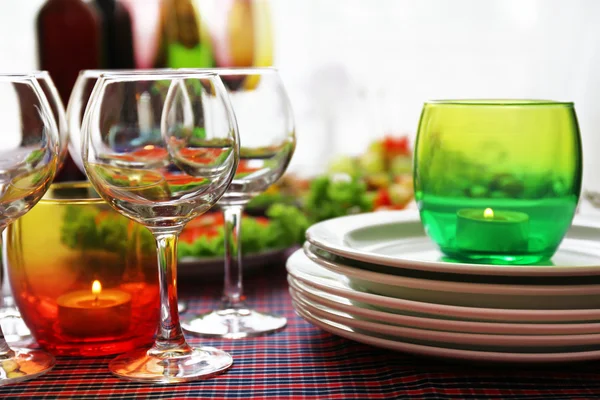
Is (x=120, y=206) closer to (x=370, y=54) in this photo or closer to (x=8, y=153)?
(x=8, y=153)

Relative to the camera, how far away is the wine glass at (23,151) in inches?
25.6

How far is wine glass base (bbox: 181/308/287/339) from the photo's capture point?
2.57 ft

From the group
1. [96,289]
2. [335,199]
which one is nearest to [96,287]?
[96,289]

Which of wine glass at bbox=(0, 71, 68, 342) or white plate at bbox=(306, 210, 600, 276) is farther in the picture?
wine glass at bbox=(0, 71, 68, 342)

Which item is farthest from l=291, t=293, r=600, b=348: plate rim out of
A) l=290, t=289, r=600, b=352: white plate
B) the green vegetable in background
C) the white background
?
the white background

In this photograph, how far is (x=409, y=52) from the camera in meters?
2.42

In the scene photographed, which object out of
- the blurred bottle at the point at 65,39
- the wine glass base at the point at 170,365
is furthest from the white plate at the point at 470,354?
the blurred bottle at the point at 65,39

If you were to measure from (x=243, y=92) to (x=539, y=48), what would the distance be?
1731 millimetres

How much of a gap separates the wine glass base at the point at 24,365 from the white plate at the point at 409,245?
0.82 ft

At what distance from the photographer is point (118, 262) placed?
0.72 meters

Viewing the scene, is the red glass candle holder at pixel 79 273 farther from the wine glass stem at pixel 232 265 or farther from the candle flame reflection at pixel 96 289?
the wine glass stem at pixel 232 265

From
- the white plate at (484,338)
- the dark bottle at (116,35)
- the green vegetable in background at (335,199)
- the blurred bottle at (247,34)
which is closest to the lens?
the white plate at (484,338)

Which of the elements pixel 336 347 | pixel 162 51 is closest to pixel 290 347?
pixel 336 347

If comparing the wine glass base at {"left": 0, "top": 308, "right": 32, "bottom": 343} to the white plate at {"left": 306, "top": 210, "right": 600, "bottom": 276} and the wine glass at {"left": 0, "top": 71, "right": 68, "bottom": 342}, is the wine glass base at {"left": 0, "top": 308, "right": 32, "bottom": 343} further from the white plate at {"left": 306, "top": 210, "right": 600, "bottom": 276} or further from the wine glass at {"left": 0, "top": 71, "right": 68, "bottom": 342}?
the white plate at {"left": 306, "top": 210, "right": 600, "bottom": 276}
